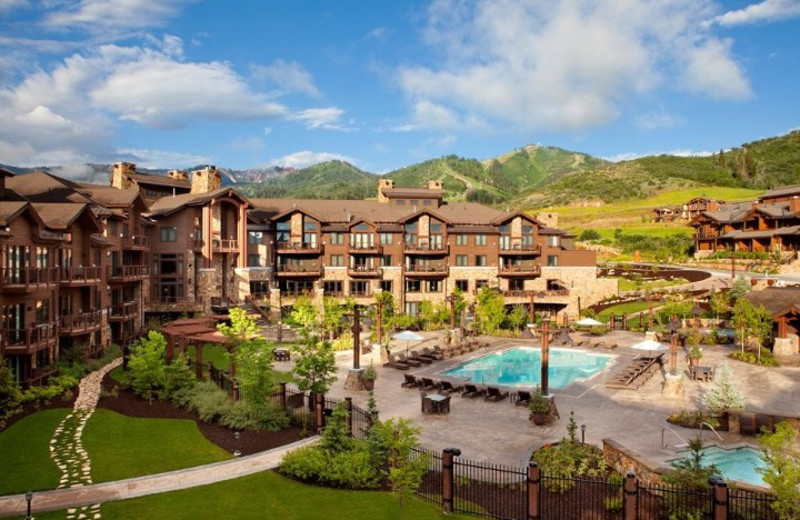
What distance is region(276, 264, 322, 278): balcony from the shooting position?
5194 centimetres

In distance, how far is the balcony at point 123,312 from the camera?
36312 mm

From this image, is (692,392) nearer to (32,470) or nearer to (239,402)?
(239,402)

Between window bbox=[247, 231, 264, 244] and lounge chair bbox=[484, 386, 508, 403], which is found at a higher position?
window bbox=[247, 231, 264, 244]

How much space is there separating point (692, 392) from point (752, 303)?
39.8ft

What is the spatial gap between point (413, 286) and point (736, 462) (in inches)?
1518

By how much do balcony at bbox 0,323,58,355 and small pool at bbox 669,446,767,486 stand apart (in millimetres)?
24772

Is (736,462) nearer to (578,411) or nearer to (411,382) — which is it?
(578,411)

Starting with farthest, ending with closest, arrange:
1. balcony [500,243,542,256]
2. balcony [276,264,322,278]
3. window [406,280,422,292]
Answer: balcony [500,243,542,256], window [406,280,422,292], balcony [276,264,322,278]

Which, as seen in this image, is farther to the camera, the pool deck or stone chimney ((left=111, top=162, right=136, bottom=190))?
stone chimney ((left=111, top=162, right=136, bottom=190))

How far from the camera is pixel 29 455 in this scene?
56.1 ft

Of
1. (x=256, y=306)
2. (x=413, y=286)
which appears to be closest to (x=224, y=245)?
(x=256, y=306)

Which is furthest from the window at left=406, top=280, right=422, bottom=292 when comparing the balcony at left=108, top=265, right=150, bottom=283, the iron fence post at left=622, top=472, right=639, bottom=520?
the iron fence post at left=622, top=472, right=639, bottom=520

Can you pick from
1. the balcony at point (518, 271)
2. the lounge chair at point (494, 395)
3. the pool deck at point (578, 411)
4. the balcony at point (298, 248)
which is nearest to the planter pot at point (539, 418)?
the pool deck at point (578, 411)

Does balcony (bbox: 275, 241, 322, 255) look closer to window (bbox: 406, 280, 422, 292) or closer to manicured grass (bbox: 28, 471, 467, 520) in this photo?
window (bbox: 406, 280, 422, 292)
